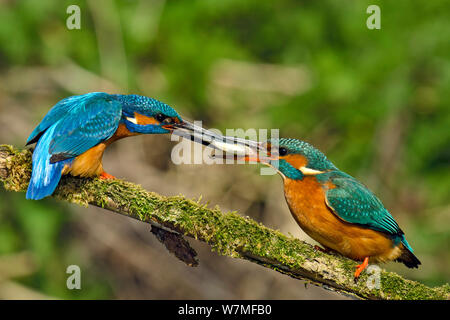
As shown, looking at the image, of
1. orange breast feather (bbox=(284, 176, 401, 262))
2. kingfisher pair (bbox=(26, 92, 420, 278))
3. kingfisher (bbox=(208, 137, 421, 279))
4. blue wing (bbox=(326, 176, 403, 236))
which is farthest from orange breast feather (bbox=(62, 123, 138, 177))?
blue wing (bbox=(326, 176, 403, 236))

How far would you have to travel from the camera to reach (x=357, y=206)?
373cm

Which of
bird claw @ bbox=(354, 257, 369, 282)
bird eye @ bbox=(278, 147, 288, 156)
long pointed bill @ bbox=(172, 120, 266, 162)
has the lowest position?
bird claw @ bbox=(354, 257, 369, 282)

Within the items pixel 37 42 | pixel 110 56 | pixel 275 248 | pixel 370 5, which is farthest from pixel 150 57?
pixel 275 248

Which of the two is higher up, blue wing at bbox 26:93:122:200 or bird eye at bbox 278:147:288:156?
blue wing at bbox 26:93:122:200

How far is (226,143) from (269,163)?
339mm

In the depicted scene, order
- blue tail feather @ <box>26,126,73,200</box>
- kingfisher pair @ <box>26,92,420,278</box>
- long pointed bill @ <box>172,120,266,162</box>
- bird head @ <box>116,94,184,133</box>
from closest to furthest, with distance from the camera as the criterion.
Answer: blue tail feather @ <box>26,126,73,200</box>, kingfisher pair @ <box>26,92,420,278</box>, long pointed bill @ <box>172,120,266,162</box>, bird head @ <box>116,94,184,133</box>

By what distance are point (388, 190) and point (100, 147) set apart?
5.00 m

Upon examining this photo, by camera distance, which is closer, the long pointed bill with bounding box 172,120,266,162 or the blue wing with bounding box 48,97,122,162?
the blue wing with bounding box 48,97,122,162

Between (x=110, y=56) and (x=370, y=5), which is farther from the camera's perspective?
(x=370, y=5)

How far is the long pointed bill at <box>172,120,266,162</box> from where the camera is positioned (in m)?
3.86

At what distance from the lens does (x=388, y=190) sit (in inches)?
306

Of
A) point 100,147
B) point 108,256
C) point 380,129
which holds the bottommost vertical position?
point 108,256

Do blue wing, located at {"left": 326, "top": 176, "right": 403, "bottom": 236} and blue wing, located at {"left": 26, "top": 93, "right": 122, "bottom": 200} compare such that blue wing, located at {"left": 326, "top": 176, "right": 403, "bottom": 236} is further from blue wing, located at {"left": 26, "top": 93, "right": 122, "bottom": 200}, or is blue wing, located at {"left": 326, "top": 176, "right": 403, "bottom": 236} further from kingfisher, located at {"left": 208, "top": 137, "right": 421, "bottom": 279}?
blue wing, located at {"left": 26, "top": 93, "right": 122, "bottom": 200}

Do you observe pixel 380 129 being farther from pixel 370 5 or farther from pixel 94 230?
pixel 94 230
